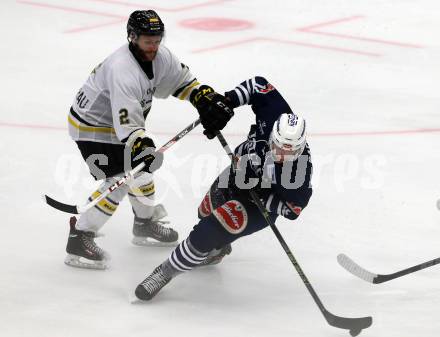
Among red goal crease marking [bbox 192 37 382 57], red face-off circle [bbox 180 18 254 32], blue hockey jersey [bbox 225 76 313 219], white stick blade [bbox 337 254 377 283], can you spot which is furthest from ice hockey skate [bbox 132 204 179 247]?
red face-off circle [bbox 180 18 254 32]

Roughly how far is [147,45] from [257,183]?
0.76 m

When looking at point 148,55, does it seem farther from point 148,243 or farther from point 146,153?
point 148,243

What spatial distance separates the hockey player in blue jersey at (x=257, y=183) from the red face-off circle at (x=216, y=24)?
423 centimetres

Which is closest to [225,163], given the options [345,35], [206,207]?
[206,207]

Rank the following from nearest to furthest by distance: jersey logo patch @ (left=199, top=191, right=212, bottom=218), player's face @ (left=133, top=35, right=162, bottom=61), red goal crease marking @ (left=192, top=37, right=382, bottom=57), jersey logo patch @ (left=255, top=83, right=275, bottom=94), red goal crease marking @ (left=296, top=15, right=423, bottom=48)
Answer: player's face @ (left=133, top=35, right=162, bottom=61) < jersey logo patch @ (left=255, top=83, right=275, bottom=94) < jersey logo patch @ (left=199, top=191, right=212, bottom=218) < red goal crease marking @ (left=192, top=37, right=382, bottom=57) < red goal crease marking @ (left=296, top=15, right=423, bottom=48)

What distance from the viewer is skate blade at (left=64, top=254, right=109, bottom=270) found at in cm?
420

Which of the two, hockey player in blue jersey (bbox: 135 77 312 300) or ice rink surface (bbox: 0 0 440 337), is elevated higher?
hockey player in blue jersey (bbox: 135 77 312 300)

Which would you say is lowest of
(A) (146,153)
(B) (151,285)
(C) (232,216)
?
(B) (151,285)

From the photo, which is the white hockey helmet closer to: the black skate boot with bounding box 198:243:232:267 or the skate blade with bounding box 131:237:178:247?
the black skate boot with bounding box 198:243:232:267

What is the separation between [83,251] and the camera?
4191 millimetres

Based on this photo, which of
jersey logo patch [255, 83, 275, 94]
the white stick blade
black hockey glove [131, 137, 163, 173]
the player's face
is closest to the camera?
black hockey glove [131, 137, 163, 173]

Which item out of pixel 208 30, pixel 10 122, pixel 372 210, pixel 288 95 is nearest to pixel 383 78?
pixel 288 95

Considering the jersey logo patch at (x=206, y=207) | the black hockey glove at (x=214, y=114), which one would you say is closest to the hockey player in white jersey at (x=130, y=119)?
the black hockey glove at (x=214, y=114)

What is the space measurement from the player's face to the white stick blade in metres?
1.29
